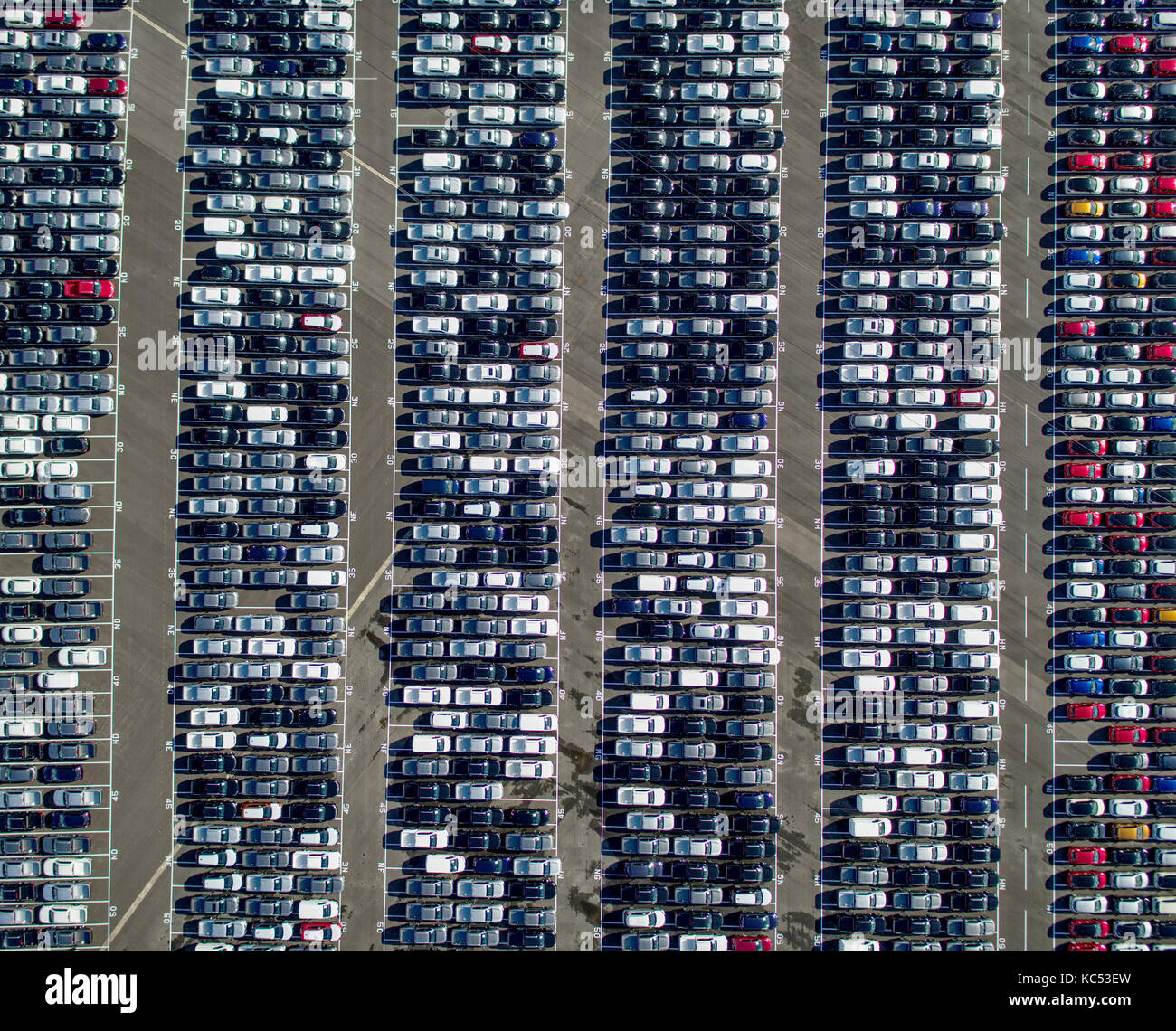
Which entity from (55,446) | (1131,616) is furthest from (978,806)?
(55,446)

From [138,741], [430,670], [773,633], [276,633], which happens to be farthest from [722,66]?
[138,741]

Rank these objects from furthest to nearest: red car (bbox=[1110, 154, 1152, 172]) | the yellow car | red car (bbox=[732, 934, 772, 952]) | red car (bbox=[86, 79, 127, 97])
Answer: red car (bbox=[86, 79, 127, 97]) < red car (bbox=[1110, 154, 1152, 172]) < the yellow car < red car (bbox=[732, 934, 772, 952])

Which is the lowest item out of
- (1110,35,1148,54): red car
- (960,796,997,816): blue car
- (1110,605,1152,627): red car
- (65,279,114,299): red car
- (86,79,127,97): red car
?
(960,796,997,816): blue car

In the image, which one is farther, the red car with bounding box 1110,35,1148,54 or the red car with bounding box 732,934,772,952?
the red car with bounding box 1110,35,1148,54

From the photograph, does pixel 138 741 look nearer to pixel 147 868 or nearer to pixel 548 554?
pixel 147 868

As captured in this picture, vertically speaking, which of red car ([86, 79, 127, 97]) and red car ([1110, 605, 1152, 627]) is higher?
red car ([86, 79, 127, 97])

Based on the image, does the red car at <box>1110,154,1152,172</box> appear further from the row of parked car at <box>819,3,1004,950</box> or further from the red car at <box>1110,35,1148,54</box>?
the row of parked car at <box>819,3,1004,950</box>

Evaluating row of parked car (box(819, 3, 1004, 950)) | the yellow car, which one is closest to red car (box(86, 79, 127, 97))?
row of parked car (box(819, 3, 1004, 950))
